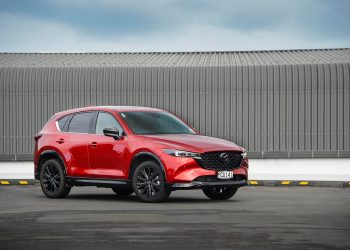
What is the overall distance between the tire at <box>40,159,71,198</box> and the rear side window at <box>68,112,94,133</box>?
794 millimetres

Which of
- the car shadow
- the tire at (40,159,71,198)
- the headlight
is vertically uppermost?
the headlight

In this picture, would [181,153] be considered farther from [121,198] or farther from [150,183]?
[121,198]

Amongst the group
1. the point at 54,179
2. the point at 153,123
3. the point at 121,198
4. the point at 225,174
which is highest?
the point at 153,123

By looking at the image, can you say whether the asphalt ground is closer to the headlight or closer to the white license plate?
the white license plate

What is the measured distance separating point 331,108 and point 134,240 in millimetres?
17351

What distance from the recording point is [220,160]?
1491 centimetres

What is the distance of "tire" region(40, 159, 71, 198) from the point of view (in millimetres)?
16453

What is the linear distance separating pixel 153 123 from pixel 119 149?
1077 millimetres

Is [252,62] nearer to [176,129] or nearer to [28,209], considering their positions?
[176,129]

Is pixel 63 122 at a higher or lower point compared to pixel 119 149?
higher

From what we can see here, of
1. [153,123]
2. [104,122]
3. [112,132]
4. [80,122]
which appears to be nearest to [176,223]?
[112,132]

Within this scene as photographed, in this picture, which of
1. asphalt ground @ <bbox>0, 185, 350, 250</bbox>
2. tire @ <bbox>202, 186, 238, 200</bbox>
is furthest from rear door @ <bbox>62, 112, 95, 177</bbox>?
tire @ <bbox>202, 186, 238, 200</bbox>

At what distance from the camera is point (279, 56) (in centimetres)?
3008

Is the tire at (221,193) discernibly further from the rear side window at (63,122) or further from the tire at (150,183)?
the rear side window at (63,122)
